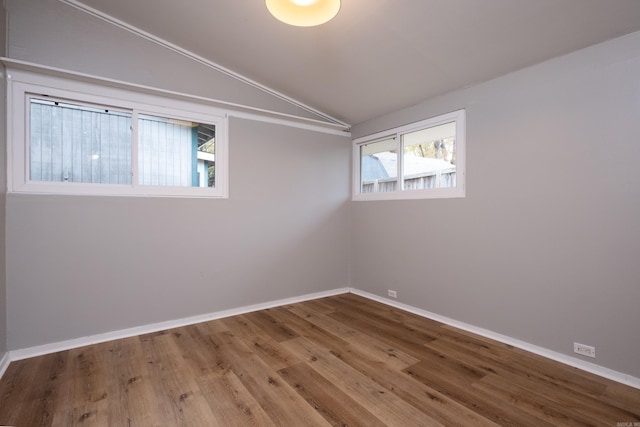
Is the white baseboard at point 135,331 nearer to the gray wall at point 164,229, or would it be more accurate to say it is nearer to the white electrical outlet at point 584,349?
the gray wall at point 164,229

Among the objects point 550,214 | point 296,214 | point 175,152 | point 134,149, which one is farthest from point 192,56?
point 550,214

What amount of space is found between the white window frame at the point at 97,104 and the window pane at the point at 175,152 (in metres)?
0.07

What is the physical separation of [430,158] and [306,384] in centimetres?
270

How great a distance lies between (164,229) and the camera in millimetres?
3168

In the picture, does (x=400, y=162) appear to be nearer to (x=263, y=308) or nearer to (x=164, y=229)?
(x=263, y=308)

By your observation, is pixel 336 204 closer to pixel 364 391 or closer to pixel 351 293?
pixel 351 293

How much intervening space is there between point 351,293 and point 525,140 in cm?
290

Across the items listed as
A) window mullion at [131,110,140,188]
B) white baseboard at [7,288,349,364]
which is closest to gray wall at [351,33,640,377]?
white baseboard at [7,288,349,364]

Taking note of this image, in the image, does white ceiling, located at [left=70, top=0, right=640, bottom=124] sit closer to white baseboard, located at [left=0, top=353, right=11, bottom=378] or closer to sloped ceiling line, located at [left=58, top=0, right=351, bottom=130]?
sloped ceiling line, located at [left=58, top=0, right=351, bottom=130]

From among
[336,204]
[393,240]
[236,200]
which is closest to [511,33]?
[393,240]

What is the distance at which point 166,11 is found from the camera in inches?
105

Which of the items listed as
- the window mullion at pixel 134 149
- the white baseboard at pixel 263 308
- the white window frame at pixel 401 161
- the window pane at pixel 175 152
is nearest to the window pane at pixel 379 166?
the white window frame at pixel 401 161

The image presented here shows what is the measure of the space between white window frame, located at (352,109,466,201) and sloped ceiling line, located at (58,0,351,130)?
1.71 feet

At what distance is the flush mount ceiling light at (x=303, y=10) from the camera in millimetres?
1635
